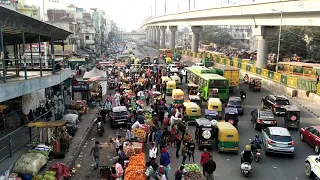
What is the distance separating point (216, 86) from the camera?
31406 millimetres

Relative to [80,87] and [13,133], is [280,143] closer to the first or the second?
[13,133]

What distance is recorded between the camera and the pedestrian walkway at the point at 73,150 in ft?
48.3

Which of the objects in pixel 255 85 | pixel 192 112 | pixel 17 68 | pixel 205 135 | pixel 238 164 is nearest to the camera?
pixel 17 68

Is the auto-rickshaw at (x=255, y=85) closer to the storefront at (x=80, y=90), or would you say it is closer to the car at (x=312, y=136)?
the car at (x=312, y=136)

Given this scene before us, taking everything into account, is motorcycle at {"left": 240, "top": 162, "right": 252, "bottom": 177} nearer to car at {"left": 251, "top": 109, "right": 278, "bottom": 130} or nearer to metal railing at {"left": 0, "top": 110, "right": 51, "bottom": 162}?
car at {"left": 251, "top": 109, "right": 278, "bottom": 130}

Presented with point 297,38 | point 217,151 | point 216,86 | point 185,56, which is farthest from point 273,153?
point 185,56

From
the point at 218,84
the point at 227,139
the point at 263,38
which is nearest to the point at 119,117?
the point at 227,139

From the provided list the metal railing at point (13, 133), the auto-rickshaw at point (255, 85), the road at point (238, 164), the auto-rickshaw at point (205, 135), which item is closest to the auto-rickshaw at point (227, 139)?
the road at point (238, 164)

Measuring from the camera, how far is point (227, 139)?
1862 cm

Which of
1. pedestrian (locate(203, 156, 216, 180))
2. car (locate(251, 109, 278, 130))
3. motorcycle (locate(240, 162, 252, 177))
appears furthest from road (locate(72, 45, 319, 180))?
pedestrian (locate(203, 156, 216, 180))

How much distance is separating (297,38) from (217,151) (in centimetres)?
5712

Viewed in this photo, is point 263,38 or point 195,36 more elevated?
point 195,36

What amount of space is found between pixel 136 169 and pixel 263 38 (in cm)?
3574

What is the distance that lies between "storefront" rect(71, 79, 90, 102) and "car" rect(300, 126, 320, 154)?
17.9m
